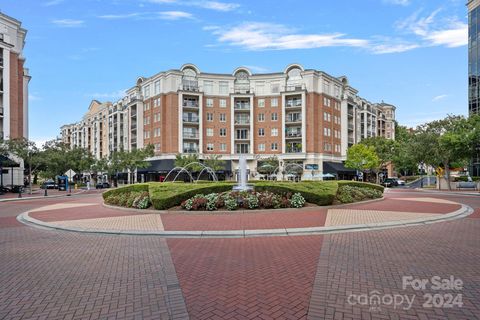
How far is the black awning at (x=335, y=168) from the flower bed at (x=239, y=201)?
1685 inches

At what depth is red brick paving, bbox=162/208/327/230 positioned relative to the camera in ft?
38.4

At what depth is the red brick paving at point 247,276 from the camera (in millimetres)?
4828

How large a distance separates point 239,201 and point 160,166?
41702mm

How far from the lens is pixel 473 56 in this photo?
51000 mm

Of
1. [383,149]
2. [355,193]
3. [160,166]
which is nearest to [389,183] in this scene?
[383,149]

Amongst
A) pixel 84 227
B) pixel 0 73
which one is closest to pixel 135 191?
pixel 84 227

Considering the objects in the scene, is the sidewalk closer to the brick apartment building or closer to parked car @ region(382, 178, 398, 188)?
the brick apartment building

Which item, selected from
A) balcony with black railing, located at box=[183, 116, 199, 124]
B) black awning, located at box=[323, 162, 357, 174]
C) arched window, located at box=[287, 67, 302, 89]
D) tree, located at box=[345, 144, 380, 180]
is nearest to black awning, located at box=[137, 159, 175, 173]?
balcony with black railing, located at box=[183, 116, 199, 124]

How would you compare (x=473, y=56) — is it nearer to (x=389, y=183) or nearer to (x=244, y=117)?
(x=389, y=183)

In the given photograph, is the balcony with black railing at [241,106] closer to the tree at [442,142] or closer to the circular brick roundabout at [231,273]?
the tree at [442,142]

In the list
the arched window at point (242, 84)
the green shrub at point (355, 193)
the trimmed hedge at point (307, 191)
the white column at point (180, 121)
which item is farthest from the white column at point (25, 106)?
the green shrub at point (355, 193)

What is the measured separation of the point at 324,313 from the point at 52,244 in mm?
8499

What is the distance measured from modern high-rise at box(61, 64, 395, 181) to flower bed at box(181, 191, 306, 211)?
130ft

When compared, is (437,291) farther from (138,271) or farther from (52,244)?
(52,244)
